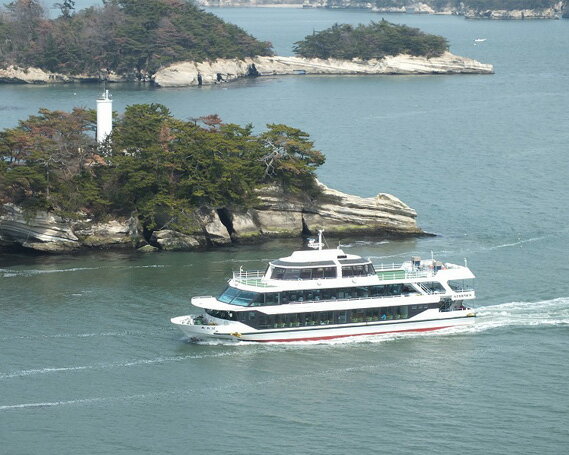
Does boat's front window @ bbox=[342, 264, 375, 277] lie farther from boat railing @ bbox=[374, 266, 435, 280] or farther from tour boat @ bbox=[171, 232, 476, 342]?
boat railing @ bbox=[374, 266, 435, 280]

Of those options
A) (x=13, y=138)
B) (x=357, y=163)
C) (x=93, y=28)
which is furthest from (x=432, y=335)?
(x=93, y=28)

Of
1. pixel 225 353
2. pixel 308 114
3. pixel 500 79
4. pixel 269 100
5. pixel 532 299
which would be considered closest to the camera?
pixel 225 353

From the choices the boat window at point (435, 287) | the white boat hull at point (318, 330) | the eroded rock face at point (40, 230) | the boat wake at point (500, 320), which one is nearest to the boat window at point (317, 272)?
the white boat hull at point (318, 330)

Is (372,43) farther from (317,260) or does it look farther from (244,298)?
(244,298)

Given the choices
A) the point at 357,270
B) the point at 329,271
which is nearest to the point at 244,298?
the point at 329,271

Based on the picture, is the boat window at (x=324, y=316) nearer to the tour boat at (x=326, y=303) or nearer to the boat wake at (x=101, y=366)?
the tour boat at (x=326, y=303)

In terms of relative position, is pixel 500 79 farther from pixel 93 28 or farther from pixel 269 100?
pixel 93 28
